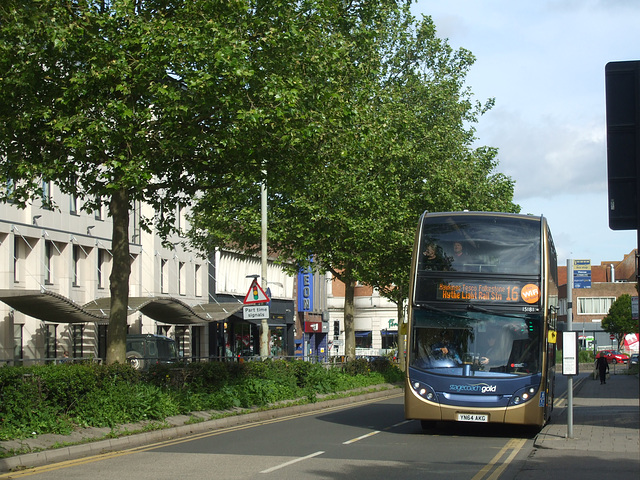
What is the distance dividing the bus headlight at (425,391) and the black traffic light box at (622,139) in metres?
10.8

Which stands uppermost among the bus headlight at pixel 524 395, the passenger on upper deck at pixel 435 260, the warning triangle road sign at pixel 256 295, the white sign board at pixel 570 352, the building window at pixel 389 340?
the passenger on upper deck at pixel 435 260

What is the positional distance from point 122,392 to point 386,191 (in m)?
19.5

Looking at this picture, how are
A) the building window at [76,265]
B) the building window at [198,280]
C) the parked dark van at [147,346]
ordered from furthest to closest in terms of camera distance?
the building window at [198,280]
the building window at [76,265]
the parked dark van at [147,346]

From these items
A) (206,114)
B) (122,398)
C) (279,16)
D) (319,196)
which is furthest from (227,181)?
(319,196)

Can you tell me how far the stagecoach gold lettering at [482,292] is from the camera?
1780 centimetres

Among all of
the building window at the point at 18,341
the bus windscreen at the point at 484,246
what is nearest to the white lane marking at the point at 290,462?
the bus windscreen at the point at 484,246

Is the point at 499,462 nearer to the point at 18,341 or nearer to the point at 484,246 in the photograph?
the point at 484,246

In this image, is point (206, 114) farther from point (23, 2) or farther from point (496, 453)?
point (496, 453)

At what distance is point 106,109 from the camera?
687 inches

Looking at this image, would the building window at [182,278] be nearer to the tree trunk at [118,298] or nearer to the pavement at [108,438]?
the pavement at [108,438]

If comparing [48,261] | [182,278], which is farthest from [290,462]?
[182,278]

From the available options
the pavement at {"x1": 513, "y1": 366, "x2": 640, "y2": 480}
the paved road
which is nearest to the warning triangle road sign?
the paved road

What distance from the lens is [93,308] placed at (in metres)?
36.7

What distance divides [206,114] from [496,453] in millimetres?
8357
